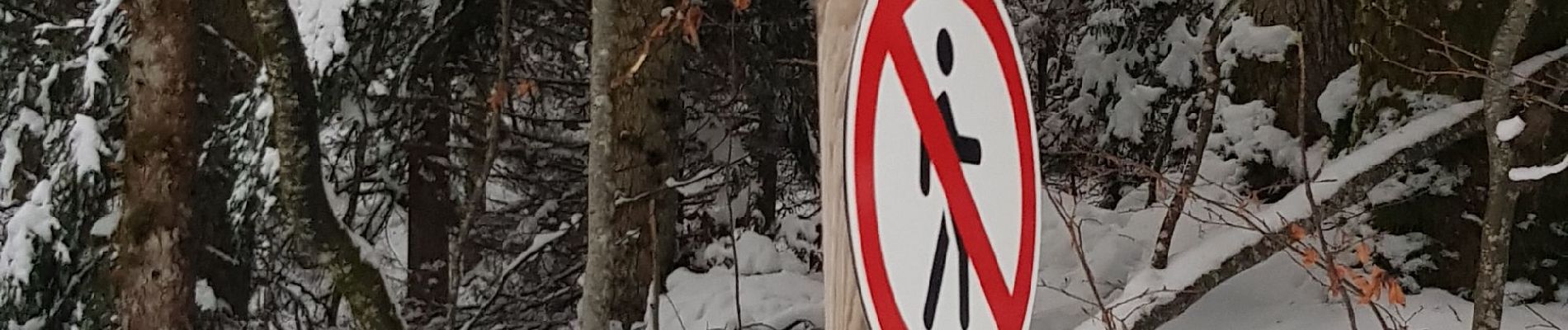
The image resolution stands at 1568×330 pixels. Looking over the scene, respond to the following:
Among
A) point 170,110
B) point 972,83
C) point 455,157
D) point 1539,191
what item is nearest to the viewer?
point 972,83

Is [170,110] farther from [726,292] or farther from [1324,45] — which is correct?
[1324,45]

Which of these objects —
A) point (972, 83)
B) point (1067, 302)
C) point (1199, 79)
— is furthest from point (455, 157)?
point (972, 83)

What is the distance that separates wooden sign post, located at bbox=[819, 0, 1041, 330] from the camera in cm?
107

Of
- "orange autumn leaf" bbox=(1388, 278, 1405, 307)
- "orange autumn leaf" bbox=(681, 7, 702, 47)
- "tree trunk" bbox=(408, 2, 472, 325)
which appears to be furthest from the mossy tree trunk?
"tree trunk" bbox=(408, 2, 472, 325)

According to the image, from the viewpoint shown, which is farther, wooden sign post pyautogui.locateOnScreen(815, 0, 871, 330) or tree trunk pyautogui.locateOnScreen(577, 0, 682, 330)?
tree trunk pyautogui.locateOnScreen(577, 0, 682, 330)

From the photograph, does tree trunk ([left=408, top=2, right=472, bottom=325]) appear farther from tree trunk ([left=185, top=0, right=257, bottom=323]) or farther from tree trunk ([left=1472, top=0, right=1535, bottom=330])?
tree trunk ([left=1472, top=0, right=1535, bottom=330])

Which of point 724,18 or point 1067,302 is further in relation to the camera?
point 724,18

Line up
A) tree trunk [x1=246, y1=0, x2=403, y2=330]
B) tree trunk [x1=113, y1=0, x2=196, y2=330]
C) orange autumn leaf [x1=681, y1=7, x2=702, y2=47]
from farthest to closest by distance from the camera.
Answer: tree trunk [x1=113, y1=0, x2=196, y2=330] < tree trunk [x1=246, y1=0, x2=403, y2=330] < orange autumn leaf [x1=681, y1=7, x2=702, y2=47]

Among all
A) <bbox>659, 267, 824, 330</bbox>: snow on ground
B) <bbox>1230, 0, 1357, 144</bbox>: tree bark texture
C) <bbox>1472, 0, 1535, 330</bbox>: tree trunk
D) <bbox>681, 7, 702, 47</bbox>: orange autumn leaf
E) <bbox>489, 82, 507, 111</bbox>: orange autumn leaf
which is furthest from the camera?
<bbox>659, 267, 824, 330</bbox>: snow on ground

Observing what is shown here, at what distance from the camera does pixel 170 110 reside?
16.4 ft

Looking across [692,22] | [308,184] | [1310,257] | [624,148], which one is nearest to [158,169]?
[308,184]

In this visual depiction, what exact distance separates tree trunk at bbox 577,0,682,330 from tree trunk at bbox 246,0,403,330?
1.02 metres

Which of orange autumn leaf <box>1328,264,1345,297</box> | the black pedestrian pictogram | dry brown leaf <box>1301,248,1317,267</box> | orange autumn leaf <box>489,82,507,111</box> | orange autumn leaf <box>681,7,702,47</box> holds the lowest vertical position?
orange autumn leaf <box>1328,264,1345,297</box>

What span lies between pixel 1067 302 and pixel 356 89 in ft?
10.6
